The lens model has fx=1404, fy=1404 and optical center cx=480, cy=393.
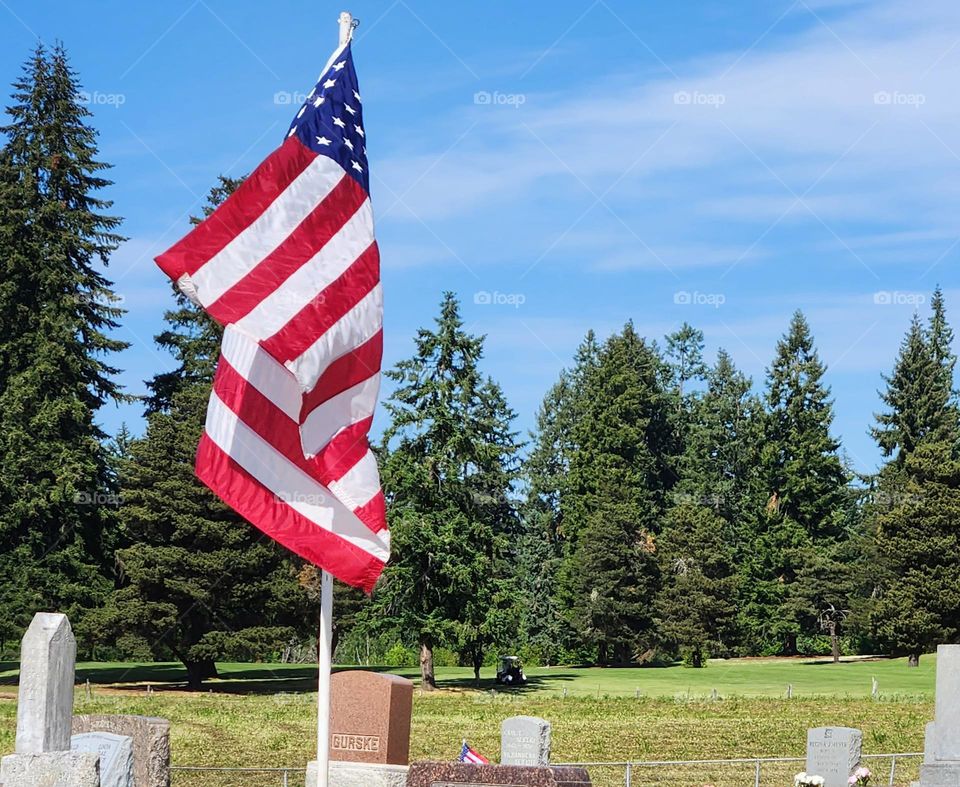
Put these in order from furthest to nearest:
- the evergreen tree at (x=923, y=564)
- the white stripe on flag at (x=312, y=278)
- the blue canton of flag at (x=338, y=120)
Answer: the evergreen tree at (x=923, y=564) < the blue canton of flag at (x=338, y=120) < the white stripe on flag at (x=312, y=278)

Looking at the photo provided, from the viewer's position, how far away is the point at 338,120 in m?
15.1

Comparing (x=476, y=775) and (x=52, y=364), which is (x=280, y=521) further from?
(x=52, y=364)

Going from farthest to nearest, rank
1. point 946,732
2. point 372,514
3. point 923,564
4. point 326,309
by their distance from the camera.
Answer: point 923,564
point 946,732
point 326,309
point 372,514

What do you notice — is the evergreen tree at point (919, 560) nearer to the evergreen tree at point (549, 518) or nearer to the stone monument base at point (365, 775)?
the evergreen tree at point (549, 518)

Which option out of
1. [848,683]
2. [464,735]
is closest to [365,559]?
[464,735]

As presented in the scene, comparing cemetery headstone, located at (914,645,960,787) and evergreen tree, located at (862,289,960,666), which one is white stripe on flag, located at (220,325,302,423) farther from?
evergreen tree, located at (862,289,960,666)

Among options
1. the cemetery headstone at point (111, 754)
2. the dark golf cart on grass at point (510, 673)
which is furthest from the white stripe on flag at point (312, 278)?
the dark golf cart on grass at point (510, 673)

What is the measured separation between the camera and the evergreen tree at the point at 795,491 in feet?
295

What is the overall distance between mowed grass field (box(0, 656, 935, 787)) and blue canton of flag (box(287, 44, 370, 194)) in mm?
16193

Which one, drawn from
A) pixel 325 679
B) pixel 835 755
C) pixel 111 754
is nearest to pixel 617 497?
pixel 835 755

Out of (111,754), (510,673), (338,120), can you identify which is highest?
(338,120)

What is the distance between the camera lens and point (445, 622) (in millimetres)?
56281

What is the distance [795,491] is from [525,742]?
73700 mm

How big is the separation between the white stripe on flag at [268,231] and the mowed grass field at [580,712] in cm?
1600
